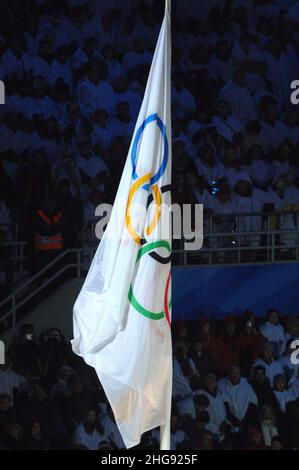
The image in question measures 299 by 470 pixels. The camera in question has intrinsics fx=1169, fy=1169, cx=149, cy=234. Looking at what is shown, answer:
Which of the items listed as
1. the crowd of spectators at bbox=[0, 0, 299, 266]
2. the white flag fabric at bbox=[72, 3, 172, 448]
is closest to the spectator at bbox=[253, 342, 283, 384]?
the crowd of spectators at bbox=[0, 0, 299, 266]

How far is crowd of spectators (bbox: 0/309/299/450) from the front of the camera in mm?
8203

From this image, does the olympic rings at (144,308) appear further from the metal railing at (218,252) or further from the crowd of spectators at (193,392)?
the metal railing at (218,252)

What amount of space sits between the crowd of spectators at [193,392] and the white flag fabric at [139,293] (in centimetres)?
241

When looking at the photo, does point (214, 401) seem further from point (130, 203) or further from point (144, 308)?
point (130, 203)

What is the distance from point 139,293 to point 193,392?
9.03ft

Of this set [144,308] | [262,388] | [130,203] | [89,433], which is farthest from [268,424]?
[130,203]

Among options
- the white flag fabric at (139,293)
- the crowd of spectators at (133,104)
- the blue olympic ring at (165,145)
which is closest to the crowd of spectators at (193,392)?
the crowd of spectators at (133,104)

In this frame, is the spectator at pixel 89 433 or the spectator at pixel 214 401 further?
the spectator at pixel 214 401

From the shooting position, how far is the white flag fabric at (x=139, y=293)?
19.0 ft

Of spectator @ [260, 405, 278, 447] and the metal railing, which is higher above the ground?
the metal railing

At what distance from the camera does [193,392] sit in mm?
8445

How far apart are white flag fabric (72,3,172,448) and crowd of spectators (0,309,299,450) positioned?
2.41 meters

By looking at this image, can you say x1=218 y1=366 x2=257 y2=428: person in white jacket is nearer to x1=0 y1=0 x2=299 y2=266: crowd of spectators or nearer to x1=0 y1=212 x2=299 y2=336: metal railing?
x1=0 y1=212 x2=299 y2=336: metal railing

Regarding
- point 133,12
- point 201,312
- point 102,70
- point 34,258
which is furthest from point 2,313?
point 133,12
